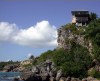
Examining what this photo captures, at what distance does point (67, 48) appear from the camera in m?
113

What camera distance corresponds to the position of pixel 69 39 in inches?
4466

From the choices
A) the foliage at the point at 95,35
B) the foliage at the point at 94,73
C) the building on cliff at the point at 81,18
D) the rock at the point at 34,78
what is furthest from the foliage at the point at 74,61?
the building on cliff at the point at 81,18

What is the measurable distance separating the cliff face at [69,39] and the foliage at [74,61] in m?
1.53

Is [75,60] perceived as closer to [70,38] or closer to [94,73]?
[94,73]

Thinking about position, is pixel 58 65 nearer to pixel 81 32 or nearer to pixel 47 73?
pixel 47 73

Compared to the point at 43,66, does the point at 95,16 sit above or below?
above

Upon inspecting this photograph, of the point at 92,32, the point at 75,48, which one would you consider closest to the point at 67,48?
the point at 75,48

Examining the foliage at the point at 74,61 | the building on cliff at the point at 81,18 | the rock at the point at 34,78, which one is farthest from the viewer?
the building on cliff at the point at 81,18

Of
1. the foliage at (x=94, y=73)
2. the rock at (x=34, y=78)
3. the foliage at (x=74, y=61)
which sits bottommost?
the foliage at (x=94, y=73)

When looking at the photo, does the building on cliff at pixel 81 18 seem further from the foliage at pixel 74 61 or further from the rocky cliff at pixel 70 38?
the foliage at pixel 74 61

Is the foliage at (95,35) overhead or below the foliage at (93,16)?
below

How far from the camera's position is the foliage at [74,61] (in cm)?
10050

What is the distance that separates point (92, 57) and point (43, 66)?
15367 mm

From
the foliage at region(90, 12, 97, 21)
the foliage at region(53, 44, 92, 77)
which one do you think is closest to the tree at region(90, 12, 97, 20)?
the foliage at region(90, 12, 97, 21)
